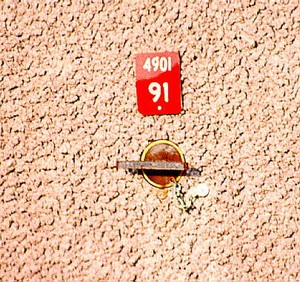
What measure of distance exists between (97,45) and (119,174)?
1.04ft

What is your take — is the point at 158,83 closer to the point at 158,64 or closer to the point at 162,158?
the point at 158,64

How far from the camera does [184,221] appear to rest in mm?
1121

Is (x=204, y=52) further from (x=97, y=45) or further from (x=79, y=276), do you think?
(x=79, y=276)

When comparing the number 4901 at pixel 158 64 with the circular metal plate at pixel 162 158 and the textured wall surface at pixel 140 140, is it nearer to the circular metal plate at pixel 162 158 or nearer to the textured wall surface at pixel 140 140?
the textured wall surface at pixel 140 140

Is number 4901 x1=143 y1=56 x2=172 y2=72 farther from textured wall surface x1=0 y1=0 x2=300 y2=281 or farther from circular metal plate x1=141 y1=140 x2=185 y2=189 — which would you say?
circular metal plate x1=141 y1=140 x2=185 y2=189

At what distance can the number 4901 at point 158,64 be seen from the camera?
1.09 meters

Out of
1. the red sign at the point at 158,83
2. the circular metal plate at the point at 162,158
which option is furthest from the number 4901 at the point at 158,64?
the circular metal plate at the point at 162,158

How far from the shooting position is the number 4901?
109cm

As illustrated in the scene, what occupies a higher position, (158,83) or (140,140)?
(158,83)

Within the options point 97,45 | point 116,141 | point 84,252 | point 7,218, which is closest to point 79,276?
point 84,252

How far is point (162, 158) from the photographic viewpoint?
112 centimetres

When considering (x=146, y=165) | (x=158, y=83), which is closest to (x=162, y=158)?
(x=146, y=165)

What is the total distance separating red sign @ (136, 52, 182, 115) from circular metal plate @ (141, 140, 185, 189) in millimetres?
80

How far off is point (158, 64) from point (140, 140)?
188 millimetres
